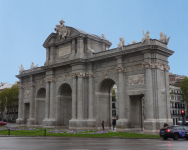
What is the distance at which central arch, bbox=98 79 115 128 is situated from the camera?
38112 millimetres

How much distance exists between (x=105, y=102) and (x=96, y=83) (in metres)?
3.29

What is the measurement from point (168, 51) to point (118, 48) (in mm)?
6745

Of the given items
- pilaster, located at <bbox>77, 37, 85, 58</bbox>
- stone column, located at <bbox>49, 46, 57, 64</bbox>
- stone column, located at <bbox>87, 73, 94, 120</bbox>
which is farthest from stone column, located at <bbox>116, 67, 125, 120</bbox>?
stone column, located at <bbox>49, 46, 57, 64</bbox>

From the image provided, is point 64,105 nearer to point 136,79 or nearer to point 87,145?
point 136,79

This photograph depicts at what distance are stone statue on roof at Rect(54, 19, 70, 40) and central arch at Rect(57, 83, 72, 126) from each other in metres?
8.19

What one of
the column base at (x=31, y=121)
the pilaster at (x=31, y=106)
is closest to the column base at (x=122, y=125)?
the column base at (x=31, y=121)

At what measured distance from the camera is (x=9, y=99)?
84500 millimetres

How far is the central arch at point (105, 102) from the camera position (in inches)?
1500

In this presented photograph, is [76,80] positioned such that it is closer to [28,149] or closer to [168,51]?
[168,51]

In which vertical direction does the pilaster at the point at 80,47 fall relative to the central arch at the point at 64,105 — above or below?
above

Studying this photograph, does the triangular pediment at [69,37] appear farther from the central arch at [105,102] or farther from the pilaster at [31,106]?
the pilaster at [31,106]

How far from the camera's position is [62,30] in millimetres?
42719

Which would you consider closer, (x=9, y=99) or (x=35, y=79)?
(x=35, y=79)

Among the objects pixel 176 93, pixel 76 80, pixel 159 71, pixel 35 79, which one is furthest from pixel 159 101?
pixel 176 93
